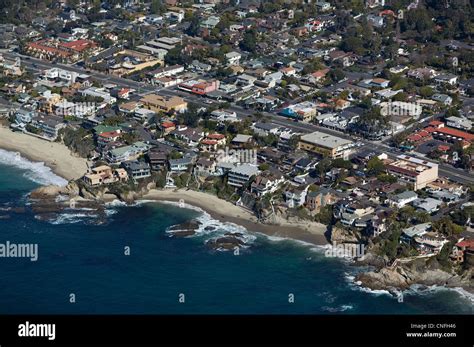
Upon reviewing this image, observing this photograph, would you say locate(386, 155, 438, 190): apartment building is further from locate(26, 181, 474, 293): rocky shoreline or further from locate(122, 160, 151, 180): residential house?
locate(122, 160, 151, 180): residential house

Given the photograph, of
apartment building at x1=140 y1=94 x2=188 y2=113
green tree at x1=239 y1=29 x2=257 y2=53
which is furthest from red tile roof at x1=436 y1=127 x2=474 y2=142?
green tree at x1=239 y1=29 x2=257 y2=53

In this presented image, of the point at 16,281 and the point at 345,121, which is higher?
the point at 345,121

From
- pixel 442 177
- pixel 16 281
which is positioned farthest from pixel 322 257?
pixel 16 281

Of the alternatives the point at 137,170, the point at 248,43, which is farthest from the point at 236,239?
the point at 248,43

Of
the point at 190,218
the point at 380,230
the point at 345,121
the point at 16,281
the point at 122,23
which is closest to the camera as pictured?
the point at 16,281

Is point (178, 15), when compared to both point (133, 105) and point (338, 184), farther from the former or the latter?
point (338, 184)

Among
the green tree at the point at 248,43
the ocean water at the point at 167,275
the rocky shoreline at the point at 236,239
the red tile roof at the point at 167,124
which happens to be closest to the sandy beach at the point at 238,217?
the ocean water at the point at 167,275

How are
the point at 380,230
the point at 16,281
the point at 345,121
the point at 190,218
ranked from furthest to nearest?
1. the point at 345,121
2. the point at 190,218
3. the point at 380,230
4. the point at 16,281
